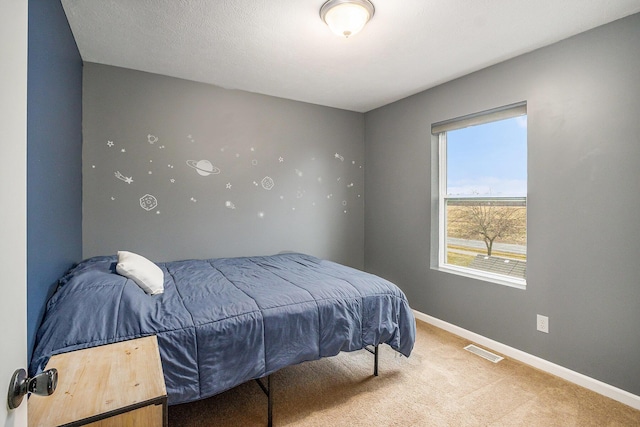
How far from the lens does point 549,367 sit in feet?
8.04

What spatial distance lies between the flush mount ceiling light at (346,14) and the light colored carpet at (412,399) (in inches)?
93.6

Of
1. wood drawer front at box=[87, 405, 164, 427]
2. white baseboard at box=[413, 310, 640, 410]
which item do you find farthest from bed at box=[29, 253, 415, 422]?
white baseboard at box=[413, 310, 640, 410]

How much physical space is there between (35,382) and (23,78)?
68cm

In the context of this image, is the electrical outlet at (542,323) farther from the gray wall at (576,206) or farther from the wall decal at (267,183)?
the wall decal at (267,183)

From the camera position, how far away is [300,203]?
3.85 meters

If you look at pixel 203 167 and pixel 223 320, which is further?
pixel 203 167

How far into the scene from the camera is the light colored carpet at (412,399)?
190cm

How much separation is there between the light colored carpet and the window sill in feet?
2.08

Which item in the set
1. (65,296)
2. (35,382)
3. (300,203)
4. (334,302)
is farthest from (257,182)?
(35,382)

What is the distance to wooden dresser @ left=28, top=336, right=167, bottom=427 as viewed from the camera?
104cm

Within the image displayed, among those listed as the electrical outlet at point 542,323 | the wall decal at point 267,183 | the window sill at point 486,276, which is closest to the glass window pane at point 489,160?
the window sill at point 486,276

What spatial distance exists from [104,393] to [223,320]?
648 mm

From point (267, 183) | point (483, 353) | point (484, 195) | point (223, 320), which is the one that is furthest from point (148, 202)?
point (483, 353)

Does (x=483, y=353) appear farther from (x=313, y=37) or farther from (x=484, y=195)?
(x=313, y=37)
